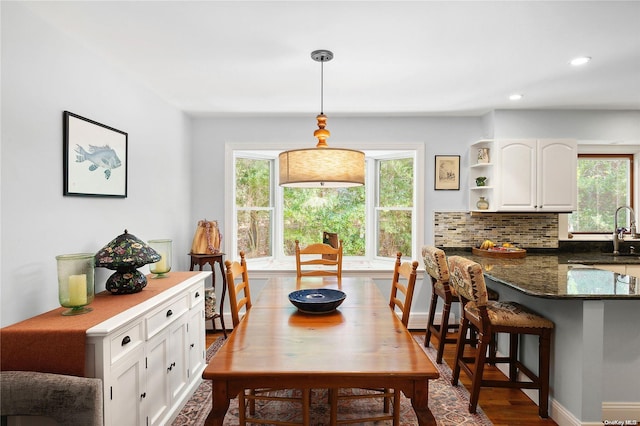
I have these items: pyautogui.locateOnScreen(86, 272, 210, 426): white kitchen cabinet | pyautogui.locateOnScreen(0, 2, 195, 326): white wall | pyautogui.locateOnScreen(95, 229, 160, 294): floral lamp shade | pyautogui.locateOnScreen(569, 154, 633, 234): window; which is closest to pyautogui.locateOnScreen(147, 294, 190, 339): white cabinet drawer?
pyautogui.locateOnScreen(86, 272, 210, 426): white kitchen cabinet

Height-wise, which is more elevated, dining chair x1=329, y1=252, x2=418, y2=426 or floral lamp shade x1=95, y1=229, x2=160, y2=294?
floral lamp shade x1=95, y1=229, x2=160, y2=294

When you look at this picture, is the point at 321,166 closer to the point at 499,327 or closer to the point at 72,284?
the point at 72,284

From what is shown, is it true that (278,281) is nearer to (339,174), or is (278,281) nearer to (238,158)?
(339,174)


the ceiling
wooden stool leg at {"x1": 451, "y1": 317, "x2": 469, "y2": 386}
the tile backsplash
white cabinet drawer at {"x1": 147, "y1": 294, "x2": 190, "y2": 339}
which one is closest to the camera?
the ceiling

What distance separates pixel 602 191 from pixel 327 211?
3303 millimetres

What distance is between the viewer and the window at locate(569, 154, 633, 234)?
4289 millimetres

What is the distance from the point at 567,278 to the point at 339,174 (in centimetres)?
190

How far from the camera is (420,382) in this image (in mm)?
1427

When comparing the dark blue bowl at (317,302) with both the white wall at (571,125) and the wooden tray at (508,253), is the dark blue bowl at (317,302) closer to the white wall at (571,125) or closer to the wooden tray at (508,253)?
the wooden tray at (508,253)

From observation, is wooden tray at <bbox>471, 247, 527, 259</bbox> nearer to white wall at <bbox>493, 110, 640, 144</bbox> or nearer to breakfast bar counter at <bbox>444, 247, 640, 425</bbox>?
breakfast bar counter at <bbox>444, 247, 640, 425</bbox>

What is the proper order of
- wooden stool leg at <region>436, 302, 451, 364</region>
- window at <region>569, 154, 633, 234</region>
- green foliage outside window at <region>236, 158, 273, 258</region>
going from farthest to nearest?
green foliage outside window at <region>236, 158, 273, 258</region>, window at <region>569, 154, 633, 234</region>, wooden stool leg at <region>436, 302, 451, 364</region>

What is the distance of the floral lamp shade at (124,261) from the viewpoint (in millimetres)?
2215

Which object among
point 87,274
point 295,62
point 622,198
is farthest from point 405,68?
point 622,198

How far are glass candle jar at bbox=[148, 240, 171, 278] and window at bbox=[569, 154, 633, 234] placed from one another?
442cm
